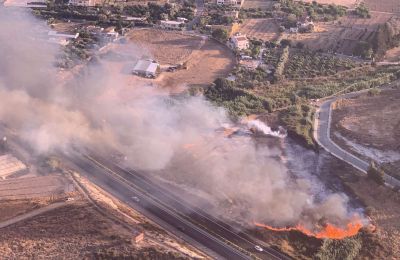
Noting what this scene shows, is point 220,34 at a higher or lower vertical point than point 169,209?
higher

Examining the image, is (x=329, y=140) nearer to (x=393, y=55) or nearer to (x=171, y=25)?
(x=393, y=55)

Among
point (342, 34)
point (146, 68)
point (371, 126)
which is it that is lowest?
point (371, 126)

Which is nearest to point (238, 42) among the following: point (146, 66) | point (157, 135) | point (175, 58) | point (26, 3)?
point (175, 58)

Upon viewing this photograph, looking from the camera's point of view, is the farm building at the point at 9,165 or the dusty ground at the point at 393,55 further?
the dusty ground at the point at 393,55

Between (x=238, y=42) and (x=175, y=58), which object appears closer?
(x=175, y=58)

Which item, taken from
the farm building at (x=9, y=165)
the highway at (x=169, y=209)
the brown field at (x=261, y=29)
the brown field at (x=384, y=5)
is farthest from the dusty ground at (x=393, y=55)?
the farm building at (x=9, y=165)

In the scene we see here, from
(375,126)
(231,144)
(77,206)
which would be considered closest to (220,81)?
(231,144)

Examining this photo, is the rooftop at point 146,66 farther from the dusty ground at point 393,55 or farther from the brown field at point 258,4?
the dusty ground at point 393,55
